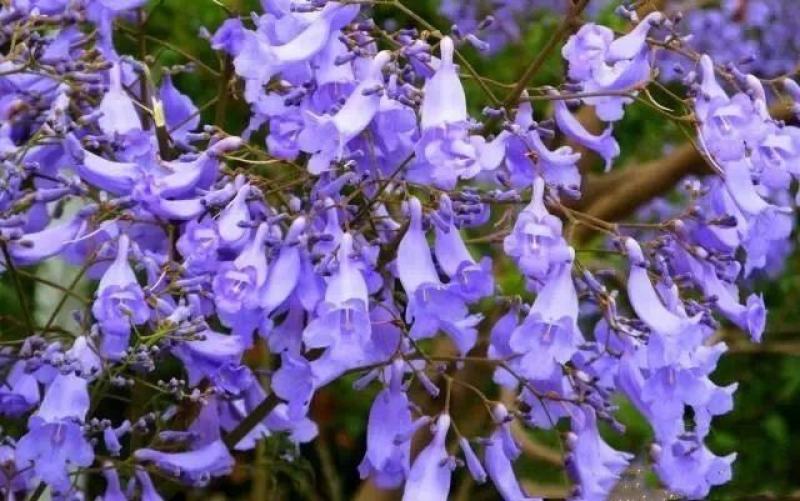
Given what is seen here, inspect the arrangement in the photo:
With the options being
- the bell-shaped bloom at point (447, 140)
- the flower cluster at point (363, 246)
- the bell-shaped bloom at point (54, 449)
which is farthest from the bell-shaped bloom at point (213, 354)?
the bell-shaped bloom at point (447, 140)

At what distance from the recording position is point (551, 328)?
1176 millimetres

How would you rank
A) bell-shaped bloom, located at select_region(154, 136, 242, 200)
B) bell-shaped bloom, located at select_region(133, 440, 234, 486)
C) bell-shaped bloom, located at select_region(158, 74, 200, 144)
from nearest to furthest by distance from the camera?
bell-shaped bloom, located at select_region(154, 136, 242, 200) → bell-shaped bloom, located at select_region(133, 440, 234, 486) → bell-shaped bloom, located at select_region(158, 74, 200, 144)

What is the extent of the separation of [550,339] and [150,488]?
0.43 m

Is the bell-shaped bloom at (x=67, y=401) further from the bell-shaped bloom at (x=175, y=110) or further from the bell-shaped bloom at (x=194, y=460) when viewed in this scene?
the bell-shaped bloom at (x=175, y=110)

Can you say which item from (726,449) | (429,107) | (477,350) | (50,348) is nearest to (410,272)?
(429,107)

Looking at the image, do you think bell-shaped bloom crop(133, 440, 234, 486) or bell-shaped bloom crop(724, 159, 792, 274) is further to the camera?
bell-shaped bloom crop(133, 440, 234, 486)

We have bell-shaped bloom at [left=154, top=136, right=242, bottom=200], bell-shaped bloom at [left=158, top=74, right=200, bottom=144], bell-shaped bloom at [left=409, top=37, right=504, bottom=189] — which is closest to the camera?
bell-shaped bloom at [left=409, top=37, right=504, bottom=189]

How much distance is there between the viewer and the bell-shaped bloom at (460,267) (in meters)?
1.20

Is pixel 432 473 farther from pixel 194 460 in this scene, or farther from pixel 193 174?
pixel 193 174

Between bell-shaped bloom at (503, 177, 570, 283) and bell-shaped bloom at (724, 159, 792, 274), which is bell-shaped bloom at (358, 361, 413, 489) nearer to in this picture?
bell-shaped bloom at (503, 177, 570, 283)

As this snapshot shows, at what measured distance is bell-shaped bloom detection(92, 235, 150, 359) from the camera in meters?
1.19

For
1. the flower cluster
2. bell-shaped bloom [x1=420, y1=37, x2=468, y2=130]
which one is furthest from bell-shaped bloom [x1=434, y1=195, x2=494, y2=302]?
bell-shaped bloom [x1=420, y1=37, x2=468, y2=130]

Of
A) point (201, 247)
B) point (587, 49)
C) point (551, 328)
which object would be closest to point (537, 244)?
point (551, 328)

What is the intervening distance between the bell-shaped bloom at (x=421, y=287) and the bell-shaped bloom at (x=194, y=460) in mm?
260
